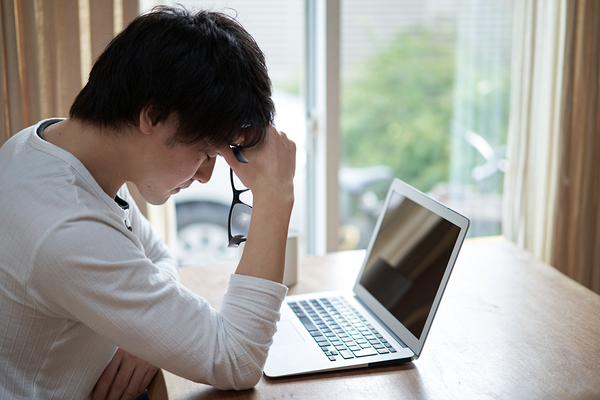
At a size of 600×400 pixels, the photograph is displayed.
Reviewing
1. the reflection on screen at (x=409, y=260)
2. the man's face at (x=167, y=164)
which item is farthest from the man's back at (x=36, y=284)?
the reflection on screen at (x=409, y=260)

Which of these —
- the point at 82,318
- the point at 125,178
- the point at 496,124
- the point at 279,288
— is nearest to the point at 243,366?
the point at 279,288

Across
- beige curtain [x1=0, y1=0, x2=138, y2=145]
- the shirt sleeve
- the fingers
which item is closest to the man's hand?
the fingers

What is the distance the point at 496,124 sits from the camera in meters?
2.40

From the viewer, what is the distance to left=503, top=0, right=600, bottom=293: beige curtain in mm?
2090

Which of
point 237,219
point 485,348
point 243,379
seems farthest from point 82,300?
point 485,348

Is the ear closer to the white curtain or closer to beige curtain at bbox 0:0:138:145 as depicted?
beige curtain at bbox 0:0:138:145

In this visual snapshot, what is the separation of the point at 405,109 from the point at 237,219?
167 centimetres

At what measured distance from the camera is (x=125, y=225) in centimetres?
82

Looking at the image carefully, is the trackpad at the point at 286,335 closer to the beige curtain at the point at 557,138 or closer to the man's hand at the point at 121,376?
the man's hand at the point at 121,376

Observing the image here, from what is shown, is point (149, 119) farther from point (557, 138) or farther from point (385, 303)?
point (557, 138)

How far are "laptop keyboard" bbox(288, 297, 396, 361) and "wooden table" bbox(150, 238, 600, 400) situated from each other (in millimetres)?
46

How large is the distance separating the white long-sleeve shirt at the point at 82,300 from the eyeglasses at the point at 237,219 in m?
0.21

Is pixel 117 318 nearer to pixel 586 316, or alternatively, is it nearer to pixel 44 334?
pixel 44 334

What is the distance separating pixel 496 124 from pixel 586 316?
5.03ft
